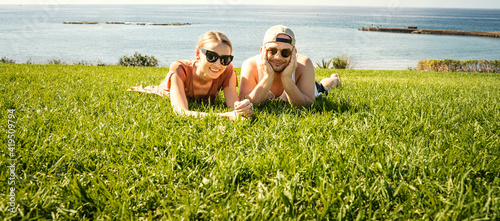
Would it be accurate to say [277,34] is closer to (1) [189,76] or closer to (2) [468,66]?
(1) [189,76]

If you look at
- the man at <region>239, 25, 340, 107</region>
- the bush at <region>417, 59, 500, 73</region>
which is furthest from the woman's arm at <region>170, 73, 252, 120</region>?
the bush at <region>417, 59, 500, 73</region>

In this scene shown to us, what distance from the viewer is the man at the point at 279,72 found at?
11.4 feet

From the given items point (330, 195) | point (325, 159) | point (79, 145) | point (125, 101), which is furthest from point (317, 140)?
point (125, 101)

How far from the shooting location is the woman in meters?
3.21

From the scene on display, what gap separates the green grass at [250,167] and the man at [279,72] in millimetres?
567

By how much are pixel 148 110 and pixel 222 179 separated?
6.33ft

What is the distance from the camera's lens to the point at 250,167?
1.97m

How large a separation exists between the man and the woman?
0.84 ft

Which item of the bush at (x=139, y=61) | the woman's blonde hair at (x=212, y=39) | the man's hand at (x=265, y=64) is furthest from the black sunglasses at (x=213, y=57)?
the bush at (x=139, y=61)

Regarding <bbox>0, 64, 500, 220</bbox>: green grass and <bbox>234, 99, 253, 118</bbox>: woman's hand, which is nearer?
<bbox>0, 64, 500, 220</bbox>: green grass

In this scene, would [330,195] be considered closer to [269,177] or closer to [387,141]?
[269,177]

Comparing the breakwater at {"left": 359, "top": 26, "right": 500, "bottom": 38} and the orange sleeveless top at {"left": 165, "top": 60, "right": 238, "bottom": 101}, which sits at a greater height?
Result: the breakwater at {"left": 359, "top": 26, "right": 500, "bottom": 38}

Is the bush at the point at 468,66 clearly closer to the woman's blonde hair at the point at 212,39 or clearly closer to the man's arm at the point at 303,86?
the man's arm at the point at 303,86

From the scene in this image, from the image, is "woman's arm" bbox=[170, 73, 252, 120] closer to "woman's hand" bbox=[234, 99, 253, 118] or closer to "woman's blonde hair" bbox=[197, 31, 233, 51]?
"woman's hand" bbox=[234, 99, 253, 118]
